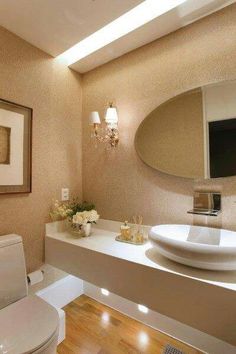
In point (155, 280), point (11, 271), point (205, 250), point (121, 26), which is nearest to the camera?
point (205, 250)

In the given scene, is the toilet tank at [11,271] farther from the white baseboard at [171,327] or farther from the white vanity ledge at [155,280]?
the white baseboard at [171,327]

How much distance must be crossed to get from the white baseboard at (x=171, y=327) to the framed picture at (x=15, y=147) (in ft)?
4.07

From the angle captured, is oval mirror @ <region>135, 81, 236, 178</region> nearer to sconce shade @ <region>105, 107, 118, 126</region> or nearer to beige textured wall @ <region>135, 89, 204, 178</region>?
beige textured wall @ <region>135, 89, 204, 178</region>

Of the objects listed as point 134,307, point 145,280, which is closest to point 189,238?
point 145,280

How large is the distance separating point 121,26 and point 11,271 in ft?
6.49

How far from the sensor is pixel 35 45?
1.65 m

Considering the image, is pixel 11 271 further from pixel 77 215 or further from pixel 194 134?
pixel 194 134

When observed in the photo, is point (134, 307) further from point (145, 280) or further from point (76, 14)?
point (76, 14)

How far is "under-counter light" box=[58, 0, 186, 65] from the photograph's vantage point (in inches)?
53.5

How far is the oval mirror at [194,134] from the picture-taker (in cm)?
133

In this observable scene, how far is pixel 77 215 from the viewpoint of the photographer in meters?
1.65

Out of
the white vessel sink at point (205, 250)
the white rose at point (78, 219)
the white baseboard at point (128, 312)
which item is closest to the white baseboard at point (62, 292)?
the white baseboard at point (128, 312)

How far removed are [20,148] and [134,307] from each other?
161cm

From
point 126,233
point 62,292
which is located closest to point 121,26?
point 126,233
